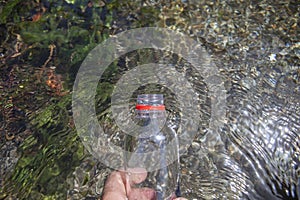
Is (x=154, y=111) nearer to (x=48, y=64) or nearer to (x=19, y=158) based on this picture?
(x=19, y=158)

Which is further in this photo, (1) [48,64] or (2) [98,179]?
(1) [48,64]

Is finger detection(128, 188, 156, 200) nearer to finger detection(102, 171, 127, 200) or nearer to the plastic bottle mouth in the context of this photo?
finger detection(102, 171, 127, 200)

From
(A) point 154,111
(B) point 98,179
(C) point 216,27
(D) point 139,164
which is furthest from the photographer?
(C) point 216,27

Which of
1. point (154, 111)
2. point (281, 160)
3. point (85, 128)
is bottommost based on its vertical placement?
point (281, 160)

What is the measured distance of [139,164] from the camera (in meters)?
2.91

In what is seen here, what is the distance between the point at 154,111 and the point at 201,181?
0.91 meters

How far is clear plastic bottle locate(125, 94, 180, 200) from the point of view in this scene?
2715 millimetres

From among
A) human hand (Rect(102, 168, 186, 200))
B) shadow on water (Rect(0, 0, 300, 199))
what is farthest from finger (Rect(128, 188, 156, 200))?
shadow on water (Rect(0, 0, 300, 199))

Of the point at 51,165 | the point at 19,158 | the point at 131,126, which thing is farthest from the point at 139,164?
the point at 19,158

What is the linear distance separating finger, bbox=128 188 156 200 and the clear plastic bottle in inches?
1.4

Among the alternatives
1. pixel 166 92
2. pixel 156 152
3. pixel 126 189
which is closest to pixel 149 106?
pixel 156 152

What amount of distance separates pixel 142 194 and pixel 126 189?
109 millimetres

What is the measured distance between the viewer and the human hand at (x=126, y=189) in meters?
2.64

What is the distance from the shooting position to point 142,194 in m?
2.70
